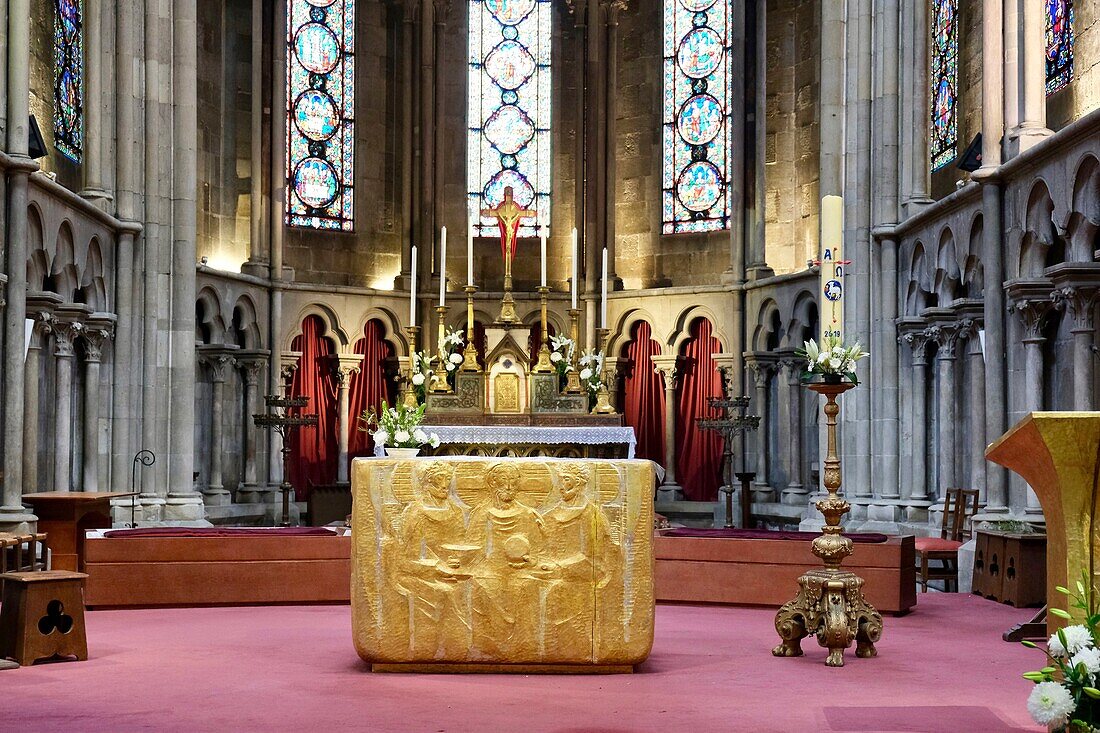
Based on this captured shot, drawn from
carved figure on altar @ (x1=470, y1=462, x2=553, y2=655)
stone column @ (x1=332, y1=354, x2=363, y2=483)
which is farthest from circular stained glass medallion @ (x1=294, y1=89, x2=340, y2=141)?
carved figure on altar @ (x1=470, y1=462, x2=553, y2=655)

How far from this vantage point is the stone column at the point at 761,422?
58.8ft

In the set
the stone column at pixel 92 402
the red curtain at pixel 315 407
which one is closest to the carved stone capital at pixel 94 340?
the stone column at pixel 92 402

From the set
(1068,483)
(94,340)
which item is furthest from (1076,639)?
(94,340)

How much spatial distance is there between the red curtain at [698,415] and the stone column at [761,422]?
0.69 m

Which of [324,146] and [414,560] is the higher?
[324,146]

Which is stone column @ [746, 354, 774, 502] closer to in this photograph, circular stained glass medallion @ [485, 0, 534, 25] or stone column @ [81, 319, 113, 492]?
circular stained glass medallion @ [485, 0, 534, 25]

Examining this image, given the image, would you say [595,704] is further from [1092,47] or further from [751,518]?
[751,518]

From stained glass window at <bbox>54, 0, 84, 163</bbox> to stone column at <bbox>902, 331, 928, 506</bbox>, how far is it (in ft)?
29.4

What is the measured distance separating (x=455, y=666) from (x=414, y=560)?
521mm

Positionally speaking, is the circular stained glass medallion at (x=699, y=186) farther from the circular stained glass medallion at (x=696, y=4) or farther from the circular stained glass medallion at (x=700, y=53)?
the circular stained glass medallion at (x=696, y=4)

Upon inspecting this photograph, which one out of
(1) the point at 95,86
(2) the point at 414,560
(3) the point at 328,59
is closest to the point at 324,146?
(3) the point at 328,59

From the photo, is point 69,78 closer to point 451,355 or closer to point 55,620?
point 451,355

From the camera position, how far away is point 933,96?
15.6m

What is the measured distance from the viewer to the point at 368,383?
19.3 metres
